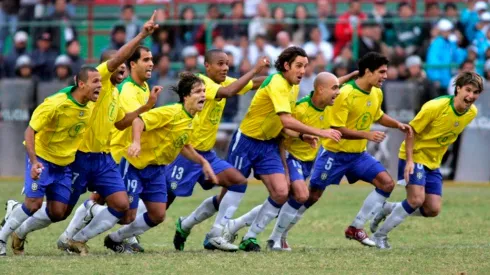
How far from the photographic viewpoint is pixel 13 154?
23.1 metres

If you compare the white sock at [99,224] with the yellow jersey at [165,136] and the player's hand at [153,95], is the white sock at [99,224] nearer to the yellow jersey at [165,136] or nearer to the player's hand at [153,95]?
the yellow jersey at [165,136]

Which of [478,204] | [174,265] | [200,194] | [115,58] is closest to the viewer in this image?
[174,265]

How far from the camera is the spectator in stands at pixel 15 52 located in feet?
76.5

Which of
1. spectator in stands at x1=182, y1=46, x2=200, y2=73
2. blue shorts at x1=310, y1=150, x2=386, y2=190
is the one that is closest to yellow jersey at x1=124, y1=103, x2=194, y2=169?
blue shorts at x1=310, y1=150, x2=386, y2=190

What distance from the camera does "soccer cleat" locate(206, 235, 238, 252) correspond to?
13.0 m

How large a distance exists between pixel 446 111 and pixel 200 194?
25.4ft

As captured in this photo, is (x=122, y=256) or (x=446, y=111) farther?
(x=446, y=111)

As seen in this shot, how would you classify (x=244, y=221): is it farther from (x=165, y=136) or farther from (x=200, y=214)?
(x=165, y=136)

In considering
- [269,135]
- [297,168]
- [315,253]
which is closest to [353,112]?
[297,168]

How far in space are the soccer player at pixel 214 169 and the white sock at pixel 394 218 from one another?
5.63 ft

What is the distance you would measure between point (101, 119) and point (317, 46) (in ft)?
34.7

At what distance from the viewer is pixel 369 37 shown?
22.0 m

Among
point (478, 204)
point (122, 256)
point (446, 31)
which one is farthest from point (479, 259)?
point (446, 31)

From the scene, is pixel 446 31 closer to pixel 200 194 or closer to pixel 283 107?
pixel 200 194
